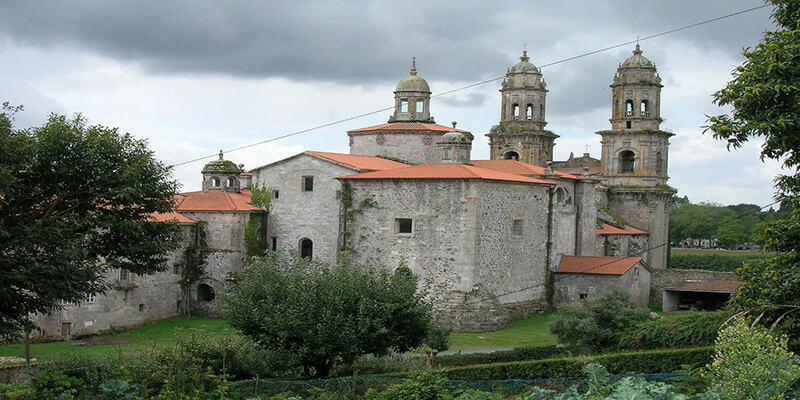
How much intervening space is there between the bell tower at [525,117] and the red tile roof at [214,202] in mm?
20138

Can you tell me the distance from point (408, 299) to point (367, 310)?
5.02 feet

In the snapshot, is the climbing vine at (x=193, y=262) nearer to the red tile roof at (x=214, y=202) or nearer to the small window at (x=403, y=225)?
the red tile roof at (x=214, y=202)

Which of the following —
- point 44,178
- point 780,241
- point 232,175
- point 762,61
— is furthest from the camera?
point 232,175

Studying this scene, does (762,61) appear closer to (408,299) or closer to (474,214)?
(408,299)

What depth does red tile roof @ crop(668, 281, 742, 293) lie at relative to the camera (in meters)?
45.4

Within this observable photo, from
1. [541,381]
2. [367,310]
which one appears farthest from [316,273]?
[541,381]

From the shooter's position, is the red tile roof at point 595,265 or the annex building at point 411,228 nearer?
the annex building at point 411,228

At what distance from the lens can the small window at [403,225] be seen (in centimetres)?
Answer: 3922

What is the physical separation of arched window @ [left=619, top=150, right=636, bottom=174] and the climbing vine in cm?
2856

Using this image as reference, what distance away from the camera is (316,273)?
1001 inches

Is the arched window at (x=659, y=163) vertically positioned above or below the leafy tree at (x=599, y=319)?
above

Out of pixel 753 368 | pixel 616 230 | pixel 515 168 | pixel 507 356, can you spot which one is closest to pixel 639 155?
pixel 616 230

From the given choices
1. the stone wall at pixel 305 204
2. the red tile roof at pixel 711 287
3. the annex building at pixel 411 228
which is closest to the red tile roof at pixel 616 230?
the annex building at pixel 411 228

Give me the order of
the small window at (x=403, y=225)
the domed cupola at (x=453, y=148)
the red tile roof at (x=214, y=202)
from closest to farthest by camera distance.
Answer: the small window at (x=403, y=225)
the domed cupola at (x=453, y=148)
the red tile roof at (x=214, y=202)
